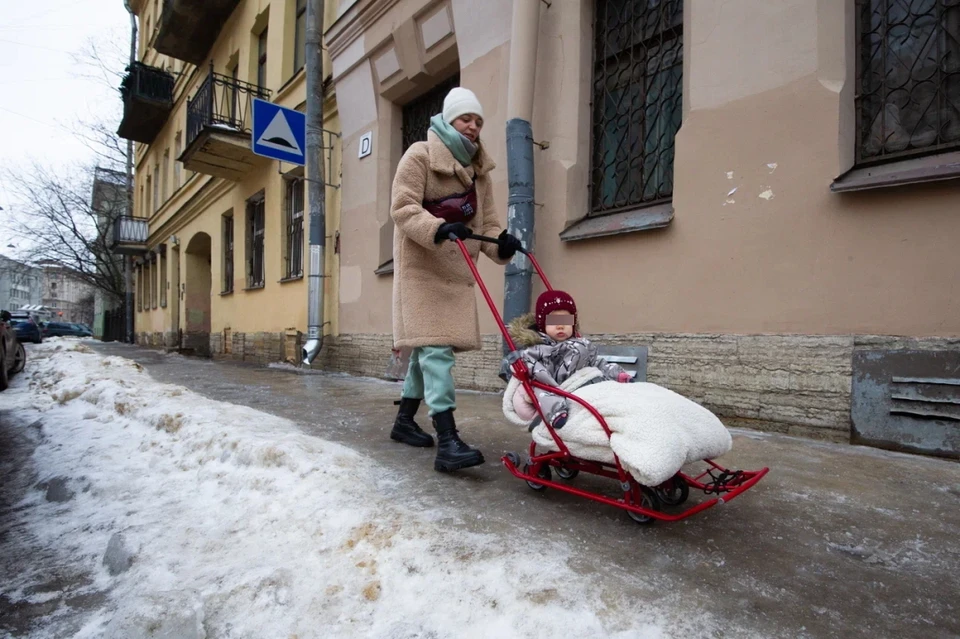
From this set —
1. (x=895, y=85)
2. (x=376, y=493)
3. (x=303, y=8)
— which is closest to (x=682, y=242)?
(x=895, y=85)

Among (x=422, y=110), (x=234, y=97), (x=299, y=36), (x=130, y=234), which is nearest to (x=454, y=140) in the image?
(x=422, y=110)

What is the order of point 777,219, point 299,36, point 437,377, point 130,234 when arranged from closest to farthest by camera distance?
point 437,377, point 777,219, point 299,36, point 130,234

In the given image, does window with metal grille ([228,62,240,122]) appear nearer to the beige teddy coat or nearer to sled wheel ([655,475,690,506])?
the beige teddy coat

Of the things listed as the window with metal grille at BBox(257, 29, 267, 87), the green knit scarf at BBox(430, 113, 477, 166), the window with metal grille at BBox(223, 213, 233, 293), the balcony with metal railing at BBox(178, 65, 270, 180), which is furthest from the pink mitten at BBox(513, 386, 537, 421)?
the window with metal grille at BBox(223, 213, 233, 293)

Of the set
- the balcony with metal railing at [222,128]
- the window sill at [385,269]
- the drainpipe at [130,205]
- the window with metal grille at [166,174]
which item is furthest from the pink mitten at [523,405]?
the drainpipe at [130,205]

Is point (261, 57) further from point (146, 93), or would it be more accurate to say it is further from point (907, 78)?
point (907, 78)

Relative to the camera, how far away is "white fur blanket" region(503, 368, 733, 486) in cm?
169

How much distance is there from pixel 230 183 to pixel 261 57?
8.93 ft

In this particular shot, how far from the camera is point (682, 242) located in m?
3.97

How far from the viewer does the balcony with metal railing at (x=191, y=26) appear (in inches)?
480

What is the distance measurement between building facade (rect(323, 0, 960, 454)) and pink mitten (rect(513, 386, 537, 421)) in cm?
206

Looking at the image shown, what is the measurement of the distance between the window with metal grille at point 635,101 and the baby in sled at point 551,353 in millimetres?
2483

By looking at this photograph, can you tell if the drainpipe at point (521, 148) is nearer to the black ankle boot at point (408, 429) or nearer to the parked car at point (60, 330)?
the black ankle boot at point (408, 429)

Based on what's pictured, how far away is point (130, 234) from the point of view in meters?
20.5
